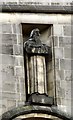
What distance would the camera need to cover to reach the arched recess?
45.7 feet

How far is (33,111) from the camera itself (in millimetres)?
13992

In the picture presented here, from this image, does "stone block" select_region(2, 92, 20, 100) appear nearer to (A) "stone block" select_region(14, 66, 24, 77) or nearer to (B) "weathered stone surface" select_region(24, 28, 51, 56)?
(A) "stone block" select_region(14, 66, 24, 77)

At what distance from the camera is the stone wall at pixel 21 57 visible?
14227 mm

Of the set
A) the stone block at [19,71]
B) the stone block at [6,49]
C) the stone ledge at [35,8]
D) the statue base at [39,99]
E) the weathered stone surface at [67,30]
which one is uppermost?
the stone ledge at [35,8]

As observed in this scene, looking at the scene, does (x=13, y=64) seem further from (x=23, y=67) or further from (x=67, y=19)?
(x=67, y=19)

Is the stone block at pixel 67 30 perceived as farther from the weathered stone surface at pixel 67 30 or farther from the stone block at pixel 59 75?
the stone block at pixel 59 75

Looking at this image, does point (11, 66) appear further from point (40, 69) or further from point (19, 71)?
point (40, 69)

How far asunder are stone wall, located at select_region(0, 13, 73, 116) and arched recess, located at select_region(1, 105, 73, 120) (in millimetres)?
135

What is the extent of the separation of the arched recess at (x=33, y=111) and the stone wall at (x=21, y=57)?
135 mm

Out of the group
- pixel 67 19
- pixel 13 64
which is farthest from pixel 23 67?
pixel 67 19

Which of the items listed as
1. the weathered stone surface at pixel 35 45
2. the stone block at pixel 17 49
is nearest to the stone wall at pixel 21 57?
the stone block at pixel 17 49

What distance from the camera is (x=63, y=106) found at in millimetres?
14258

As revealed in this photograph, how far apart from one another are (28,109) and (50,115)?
1.14 feet

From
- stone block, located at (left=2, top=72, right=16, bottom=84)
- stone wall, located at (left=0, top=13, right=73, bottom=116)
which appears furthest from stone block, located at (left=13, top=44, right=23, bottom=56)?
stone block, located at (left=2, top=72, right=16, bottom=84)
